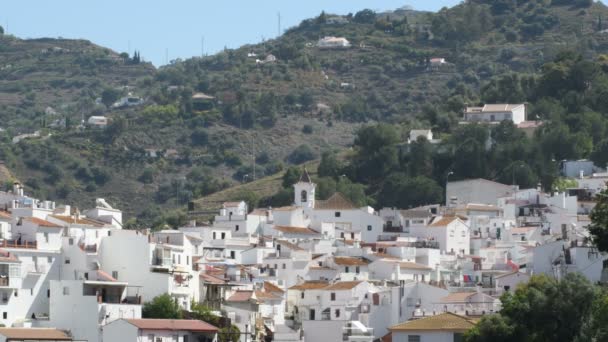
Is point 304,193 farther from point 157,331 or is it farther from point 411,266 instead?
point 157,331

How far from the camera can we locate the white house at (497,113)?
432 ft

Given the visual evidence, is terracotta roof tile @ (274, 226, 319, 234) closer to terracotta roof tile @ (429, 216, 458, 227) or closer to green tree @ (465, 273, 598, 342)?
terracotta roof tile @ (429, 216, 458, 227)

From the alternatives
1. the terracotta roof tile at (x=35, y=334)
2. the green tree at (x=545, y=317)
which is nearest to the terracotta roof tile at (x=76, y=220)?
the terracotta roof tile at (x=35, y=334)

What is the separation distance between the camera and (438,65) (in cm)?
18750

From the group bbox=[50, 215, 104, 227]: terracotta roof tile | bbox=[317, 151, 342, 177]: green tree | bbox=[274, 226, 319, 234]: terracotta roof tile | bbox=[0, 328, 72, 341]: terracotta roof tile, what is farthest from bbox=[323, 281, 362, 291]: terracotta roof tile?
bbox=[317, 151, 342, 177]: green tree

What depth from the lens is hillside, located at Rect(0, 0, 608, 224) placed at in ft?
517

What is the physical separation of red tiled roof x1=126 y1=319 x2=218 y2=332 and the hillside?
209ft

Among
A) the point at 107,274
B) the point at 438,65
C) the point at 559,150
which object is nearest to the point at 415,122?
the point at 559,150

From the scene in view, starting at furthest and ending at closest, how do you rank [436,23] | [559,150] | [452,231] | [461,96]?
[436,23], [461,96], [559,150], [452,231]

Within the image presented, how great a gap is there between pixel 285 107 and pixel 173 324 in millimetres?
103214

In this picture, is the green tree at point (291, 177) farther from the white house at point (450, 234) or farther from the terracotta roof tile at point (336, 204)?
the white house at point (450, 234)

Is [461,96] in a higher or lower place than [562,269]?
higher

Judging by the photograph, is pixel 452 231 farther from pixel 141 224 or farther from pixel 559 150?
pixel 141 224

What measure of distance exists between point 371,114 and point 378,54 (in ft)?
49.7
